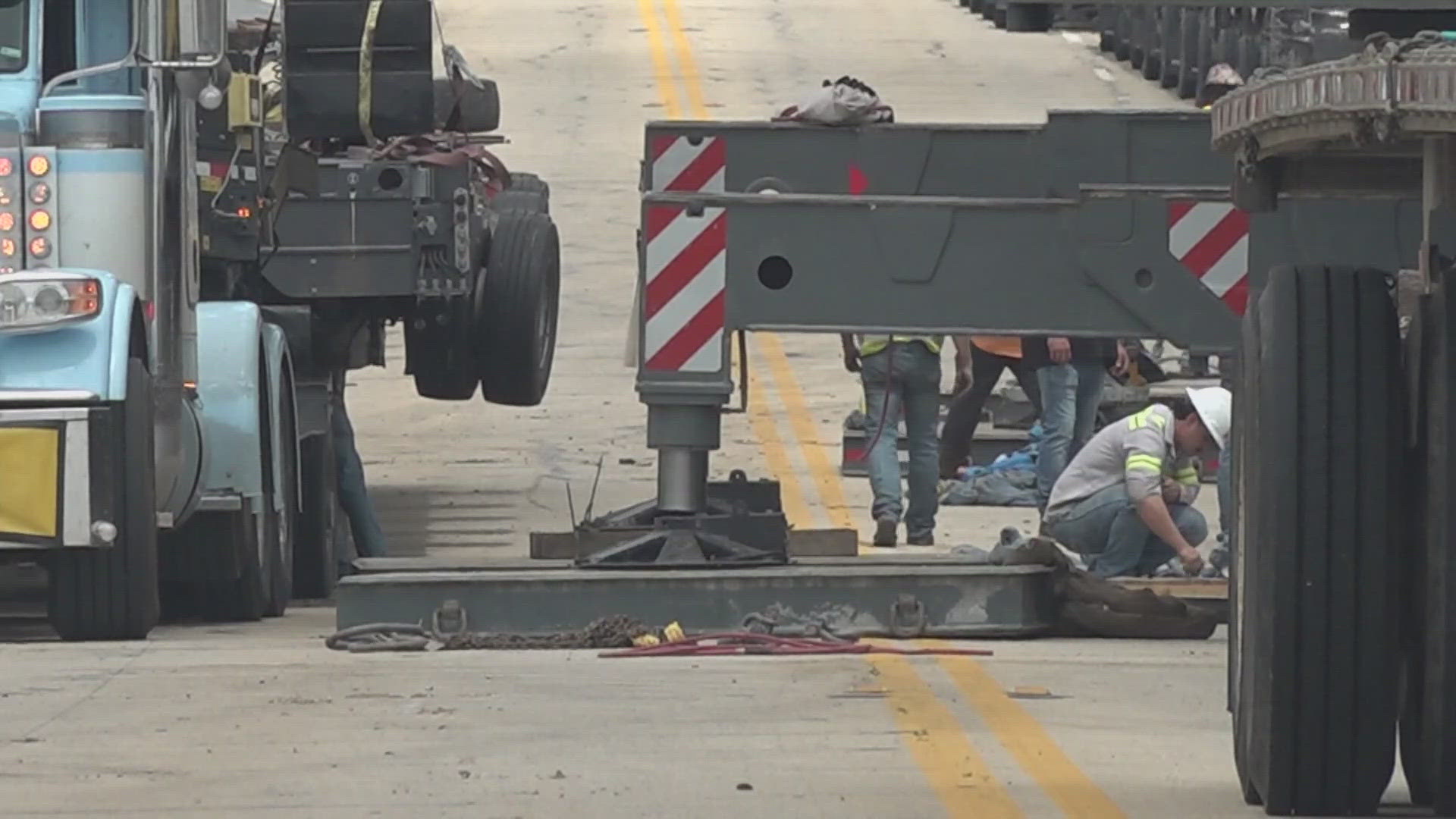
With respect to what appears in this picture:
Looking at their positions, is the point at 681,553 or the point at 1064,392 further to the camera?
the point at 1064,392

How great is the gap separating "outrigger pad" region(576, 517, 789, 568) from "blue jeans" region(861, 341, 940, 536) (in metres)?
4.50

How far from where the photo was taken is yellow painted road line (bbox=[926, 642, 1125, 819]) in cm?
719

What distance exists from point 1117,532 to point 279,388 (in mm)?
3484

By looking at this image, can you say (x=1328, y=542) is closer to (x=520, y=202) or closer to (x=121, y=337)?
(x=121, y=337)

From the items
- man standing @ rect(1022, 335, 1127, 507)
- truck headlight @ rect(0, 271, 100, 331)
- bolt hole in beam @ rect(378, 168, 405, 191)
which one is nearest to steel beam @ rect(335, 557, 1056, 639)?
truck headlight @ rect(0, 271, 100, 331)

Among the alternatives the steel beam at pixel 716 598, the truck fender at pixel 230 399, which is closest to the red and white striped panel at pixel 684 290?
the steel beam at pixel 716 598

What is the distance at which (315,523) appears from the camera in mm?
14273

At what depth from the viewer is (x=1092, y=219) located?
36.2ft

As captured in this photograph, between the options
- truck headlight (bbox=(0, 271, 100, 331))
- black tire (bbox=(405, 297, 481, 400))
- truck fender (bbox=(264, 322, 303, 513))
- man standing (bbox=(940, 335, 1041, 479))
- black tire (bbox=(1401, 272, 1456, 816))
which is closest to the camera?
black tire (bbox=(1401, 272, 1456, 816))

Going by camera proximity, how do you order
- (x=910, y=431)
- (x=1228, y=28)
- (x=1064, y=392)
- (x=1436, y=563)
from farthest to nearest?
(x=1228, y=28)
(x=1064, y=392)
(x=910, y=431)
(x=1436, y=563)

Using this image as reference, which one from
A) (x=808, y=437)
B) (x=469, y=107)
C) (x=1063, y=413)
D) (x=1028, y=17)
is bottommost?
(x=808, y=437)

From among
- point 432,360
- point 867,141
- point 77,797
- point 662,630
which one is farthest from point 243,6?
point 77,797

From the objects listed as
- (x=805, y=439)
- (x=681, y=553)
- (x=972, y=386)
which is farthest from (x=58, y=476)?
(x=805, y=439)

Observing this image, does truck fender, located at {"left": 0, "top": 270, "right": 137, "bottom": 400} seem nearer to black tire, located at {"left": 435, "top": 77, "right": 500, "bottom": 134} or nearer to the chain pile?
the chain pile
